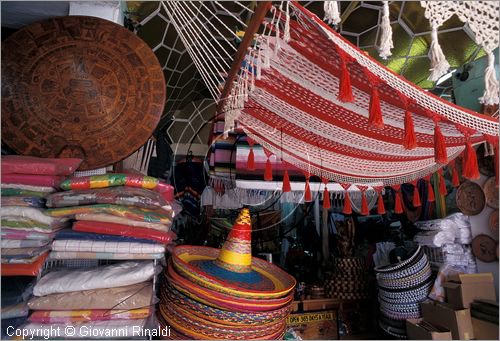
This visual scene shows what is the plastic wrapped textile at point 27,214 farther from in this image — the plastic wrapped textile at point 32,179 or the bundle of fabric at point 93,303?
the bundle of fabric at point 93,303

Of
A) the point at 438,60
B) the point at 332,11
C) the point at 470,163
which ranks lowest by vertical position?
the point at 470,163

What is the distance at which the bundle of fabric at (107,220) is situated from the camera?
1055 mm

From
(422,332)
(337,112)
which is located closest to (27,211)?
(337,112)

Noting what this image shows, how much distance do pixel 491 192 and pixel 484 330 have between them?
1049 mm

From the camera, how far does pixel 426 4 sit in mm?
742

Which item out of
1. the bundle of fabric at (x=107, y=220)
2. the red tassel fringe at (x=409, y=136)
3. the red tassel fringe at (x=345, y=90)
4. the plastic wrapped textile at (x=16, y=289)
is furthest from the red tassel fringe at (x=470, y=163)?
the plastic wrapped textile at (x=16, y=289)

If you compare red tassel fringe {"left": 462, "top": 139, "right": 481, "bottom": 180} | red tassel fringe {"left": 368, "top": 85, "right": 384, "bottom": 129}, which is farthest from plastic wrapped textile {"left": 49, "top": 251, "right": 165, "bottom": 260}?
red tassel fringe {"left": 462, "top": 139, "right": 481, "bottom": 180}

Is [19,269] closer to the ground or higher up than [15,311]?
higher up

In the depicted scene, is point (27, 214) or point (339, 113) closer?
point (27, 214)

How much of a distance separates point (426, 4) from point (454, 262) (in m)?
2.65

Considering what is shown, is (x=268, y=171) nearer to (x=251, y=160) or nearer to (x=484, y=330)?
(x=251, y=160)

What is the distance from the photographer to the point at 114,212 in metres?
1.08

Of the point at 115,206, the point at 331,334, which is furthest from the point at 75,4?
the point at 331,334

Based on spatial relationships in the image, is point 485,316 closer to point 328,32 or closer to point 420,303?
point 420,303
